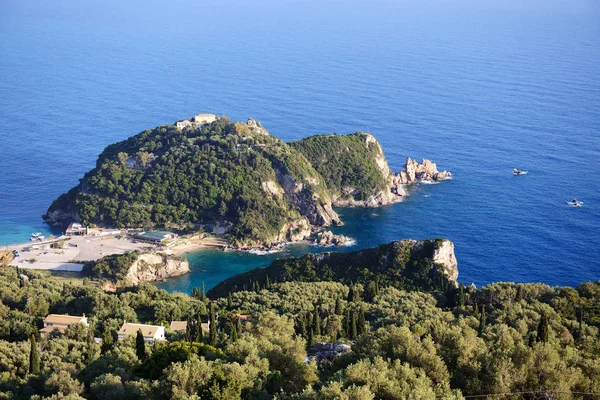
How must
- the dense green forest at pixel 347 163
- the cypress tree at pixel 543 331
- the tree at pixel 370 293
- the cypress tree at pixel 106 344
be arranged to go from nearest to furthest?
the cypress tree at pixel 543 331
the cypress tree at pixel 106 344
the tree at pixel 370 293
the dense green forest at pixel 347 163

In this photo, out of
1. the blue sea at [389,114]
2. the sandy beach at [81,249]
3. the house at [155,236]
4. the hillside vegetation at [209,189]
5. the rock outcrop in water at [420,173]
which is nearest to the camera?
the sandy beach at [81,249]

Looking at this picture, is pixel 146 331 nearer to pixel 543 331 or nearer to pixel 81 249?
pixel 543 331

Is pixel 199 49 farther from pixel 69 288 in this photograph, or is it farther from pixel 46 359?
pixel 46 359

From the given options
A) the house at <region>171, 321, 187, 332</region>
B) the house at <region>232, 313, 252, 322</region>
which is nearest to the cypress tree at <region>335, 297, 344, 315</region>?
the house at <region>232, 313, 252, 322</region>

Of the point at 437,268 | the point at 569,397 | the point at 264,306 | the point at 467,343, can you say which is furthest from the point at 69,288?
the point at 569,397

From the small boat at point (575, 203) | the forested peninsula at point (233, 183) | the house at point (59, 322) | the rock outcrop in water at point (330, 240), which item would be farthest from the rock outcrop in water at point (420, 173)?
the house at point (59, 322)

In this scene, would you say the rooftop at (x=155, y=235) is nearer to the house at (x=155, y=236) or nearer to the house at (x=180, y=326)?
the house at (x=155, y=236)

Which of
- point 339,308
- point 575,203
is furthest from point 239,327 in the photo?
point 575,203
